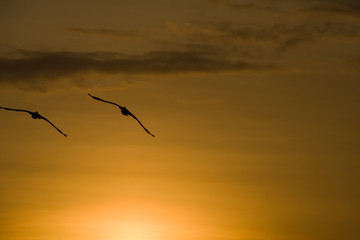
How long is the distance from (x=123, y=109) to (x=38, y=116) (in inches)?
281

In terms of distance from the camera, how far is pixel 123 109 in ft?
193

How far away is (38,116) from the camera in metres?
59.9
